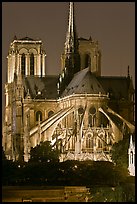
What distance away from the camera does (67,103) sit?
105 feet

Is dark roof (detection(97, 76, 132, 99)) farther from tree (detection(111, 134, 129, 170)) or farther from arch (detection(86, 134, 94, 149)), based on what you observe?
tree (detection(111, 134, 129, 170))

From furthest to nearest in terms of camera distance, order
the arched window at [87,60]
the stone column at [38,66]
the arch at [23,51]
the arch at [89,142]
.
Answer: the arched window at [87,60] → the arch at [23,51] → the stone column at [38,66] → the arch at [89,142]

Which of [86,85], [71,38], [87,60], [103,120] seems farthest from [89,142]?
[87,60]

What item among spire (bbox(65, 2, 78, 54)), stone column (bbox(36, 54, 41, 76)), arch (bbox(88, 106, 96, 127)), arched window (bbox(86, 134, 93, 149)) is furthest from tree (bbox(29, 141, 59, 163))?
stone column (bbox(36, 54, 41, 76))

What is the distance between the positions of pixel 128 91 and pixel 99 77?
1.29 metres

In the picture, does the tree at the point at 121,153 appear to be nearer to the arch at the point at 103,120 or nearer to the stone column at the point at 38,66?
the arch at the point at 103,120

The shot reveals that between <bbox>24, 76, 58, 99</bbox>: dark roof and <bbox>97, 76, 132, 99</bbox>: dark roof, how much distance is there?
69.2 inches

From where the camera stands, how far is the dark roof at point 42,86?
34213 mm

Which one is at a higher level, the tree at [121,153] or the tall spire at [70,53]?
the tall spire at [70,53]

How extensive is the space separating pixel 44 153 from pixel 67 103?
18.1 feet

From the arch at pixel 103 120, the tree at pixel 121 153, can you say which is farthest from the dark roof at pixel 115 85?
the tree at pixel 121 153

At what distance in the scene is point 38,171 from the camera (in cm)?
2127

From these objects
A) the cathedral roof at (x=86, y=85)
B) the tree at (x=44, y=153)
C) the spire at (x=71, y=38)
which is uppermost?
the spire at (x=71, y=38)

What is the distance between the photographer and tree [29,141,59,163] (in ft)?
85.4
